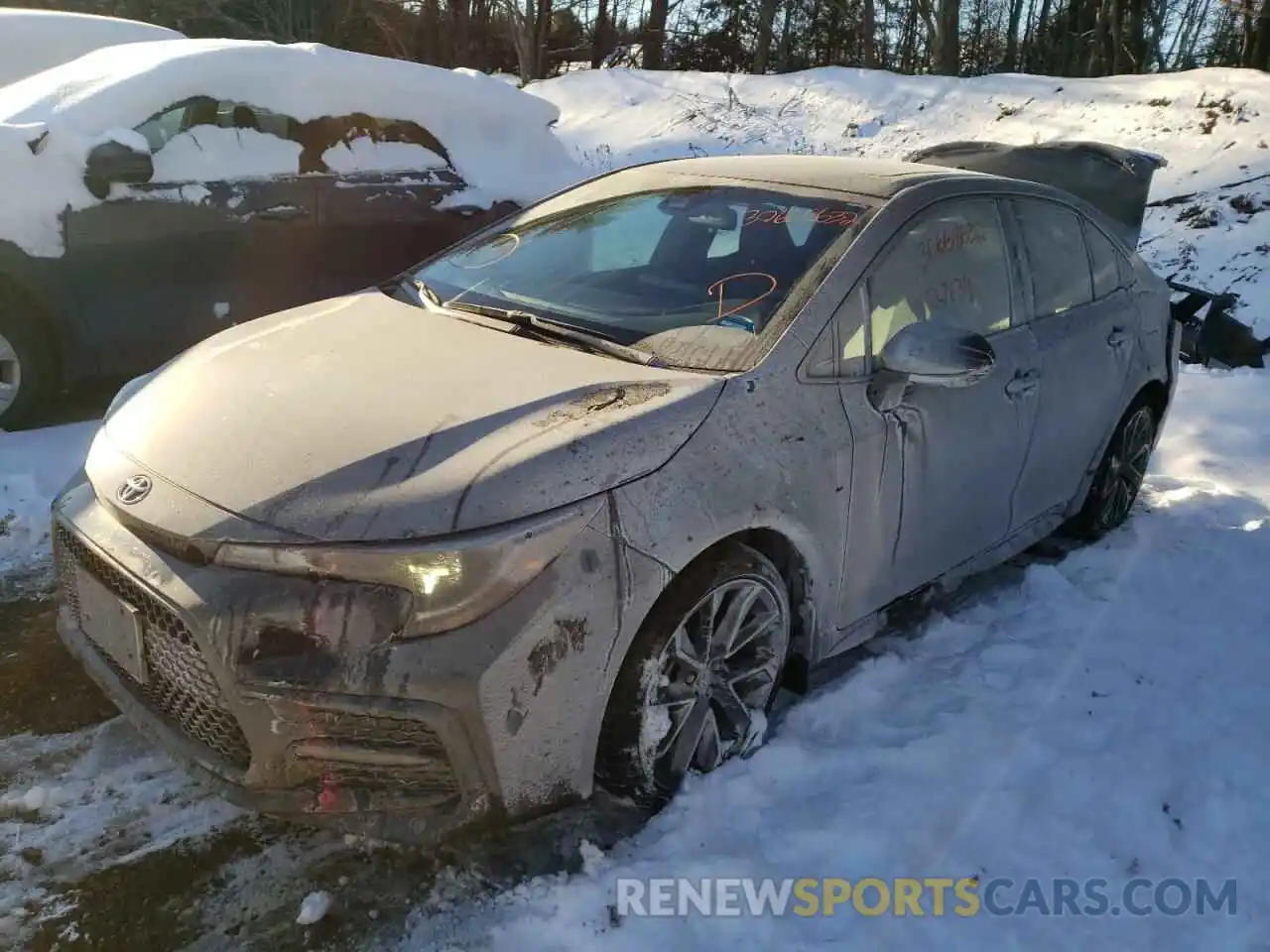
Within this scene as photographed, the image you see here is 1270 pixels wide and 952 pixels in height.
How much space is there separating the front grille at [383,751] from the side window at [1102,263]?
3.20m

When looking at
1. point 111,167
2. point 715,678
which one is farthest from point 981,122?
point 715,678

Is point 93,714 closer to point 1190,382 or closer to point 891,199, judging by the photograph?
point 891,199

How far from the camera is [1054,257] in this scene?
385 centimetres

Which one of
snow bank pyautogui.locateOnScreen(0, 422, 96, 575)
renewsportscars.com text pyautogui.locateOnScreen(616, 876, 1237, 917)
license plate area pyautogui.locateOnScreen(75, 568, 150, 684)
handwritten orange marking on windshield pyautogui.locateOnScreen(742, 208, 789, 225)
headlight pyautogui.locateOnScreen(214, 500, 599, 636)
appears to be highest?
handwritten orange marking on windshield pyautogui.locateOnScreen(742, 208, 789, 225)

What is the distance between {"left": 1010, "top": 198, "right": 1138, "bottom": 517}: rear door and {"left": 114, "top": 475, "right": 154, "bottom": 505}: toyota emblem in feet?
9.37

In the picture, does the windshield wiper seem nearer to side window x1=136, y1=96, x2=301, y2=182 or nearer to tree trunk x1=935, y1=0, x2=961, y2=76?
side window x1=136, y1=96, x2=301, y2=182

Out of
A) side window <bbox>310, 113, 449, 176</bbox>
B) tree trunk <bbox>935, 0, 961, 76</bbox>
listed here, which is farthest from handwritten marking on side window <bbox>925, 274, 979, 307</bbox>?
tree trunk <bbox>935, 0, 961, 76</bbox>

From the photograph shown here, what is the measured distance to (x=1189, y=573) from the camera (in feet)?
13.8

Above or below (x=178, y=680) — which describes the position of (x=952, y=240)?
above

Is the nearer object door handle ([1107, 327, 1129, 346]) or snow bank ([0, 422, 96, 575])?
snow bank ([0, 422, 96, 575])

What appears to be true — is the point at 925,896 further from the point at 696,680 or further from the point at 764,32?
the point at 764,32

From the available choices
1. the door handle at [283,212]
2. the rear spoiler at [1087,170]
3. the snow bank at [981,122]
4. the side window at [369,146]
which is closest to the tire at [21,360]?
the door handle at [283,212]

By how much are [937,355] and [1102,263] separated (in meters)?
1.77

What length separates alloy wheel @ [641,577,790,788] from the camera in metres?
2.51
